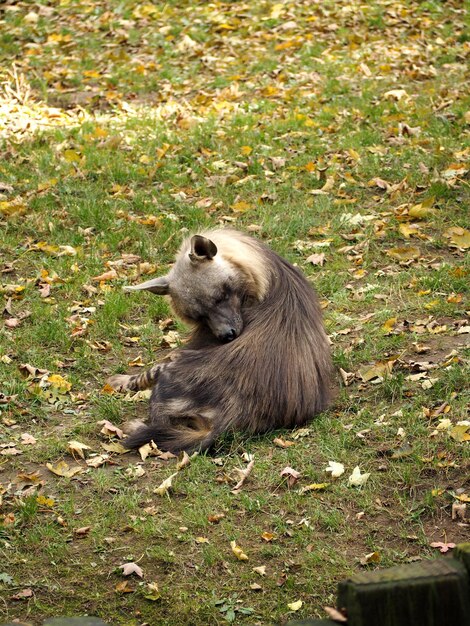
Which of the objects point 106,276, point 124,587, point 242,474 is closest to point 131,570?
point 124,587

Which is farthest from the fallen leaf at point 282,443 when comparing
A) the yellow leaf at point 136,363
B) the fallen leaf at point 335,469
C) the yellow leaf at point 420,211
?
the yellow leaf at point 420,211

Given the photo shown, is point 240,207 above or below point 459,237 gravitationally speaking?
below

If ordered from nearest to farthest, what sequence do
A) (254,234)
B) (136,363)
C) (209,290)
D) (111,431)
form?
1. (111,431)
2. (209,290)
3. (136,363)
4. (254,234)

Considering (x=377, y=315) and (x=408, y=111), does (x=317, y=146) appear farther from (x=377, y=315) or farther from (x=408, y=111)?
(x=377, y=315)

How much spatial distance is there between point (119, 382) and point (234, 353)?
1183 millimetres

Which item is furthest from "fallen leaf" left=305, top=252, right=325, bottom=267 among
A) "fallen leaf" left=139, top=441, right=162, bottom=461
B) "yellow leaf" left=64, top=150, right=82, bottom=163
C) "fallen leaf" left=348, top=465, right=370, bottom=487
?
"yellow leaf" left=64, top=150, right=82, bottom=163

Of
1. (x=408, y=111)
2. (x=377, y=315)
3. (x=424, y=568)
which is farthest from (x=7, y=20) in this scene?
(x=424, y=568)

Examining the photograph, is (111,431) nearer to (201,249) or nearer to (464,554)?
(201,249)

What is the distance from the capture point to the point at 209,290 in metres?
6.83

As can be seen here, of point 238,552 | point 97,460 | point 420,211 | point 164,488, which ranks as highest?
point 238,552

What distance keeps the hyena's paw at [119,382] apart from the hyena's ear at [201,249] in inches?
42.0

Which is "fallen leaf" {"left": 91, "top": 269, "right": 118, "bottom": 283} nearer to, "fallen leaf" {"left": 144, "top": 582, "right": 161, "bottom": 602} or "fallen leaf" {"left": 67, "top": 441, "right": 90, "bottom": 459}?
"fallen leaf" {"left": 67, "top": 441, "right": 90, "bottom": 459}

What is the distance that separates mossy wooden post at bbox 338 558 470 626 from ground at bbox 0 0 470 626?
6.96 ft

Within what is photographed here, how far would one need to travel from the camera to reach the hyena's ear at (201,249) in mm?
6773
